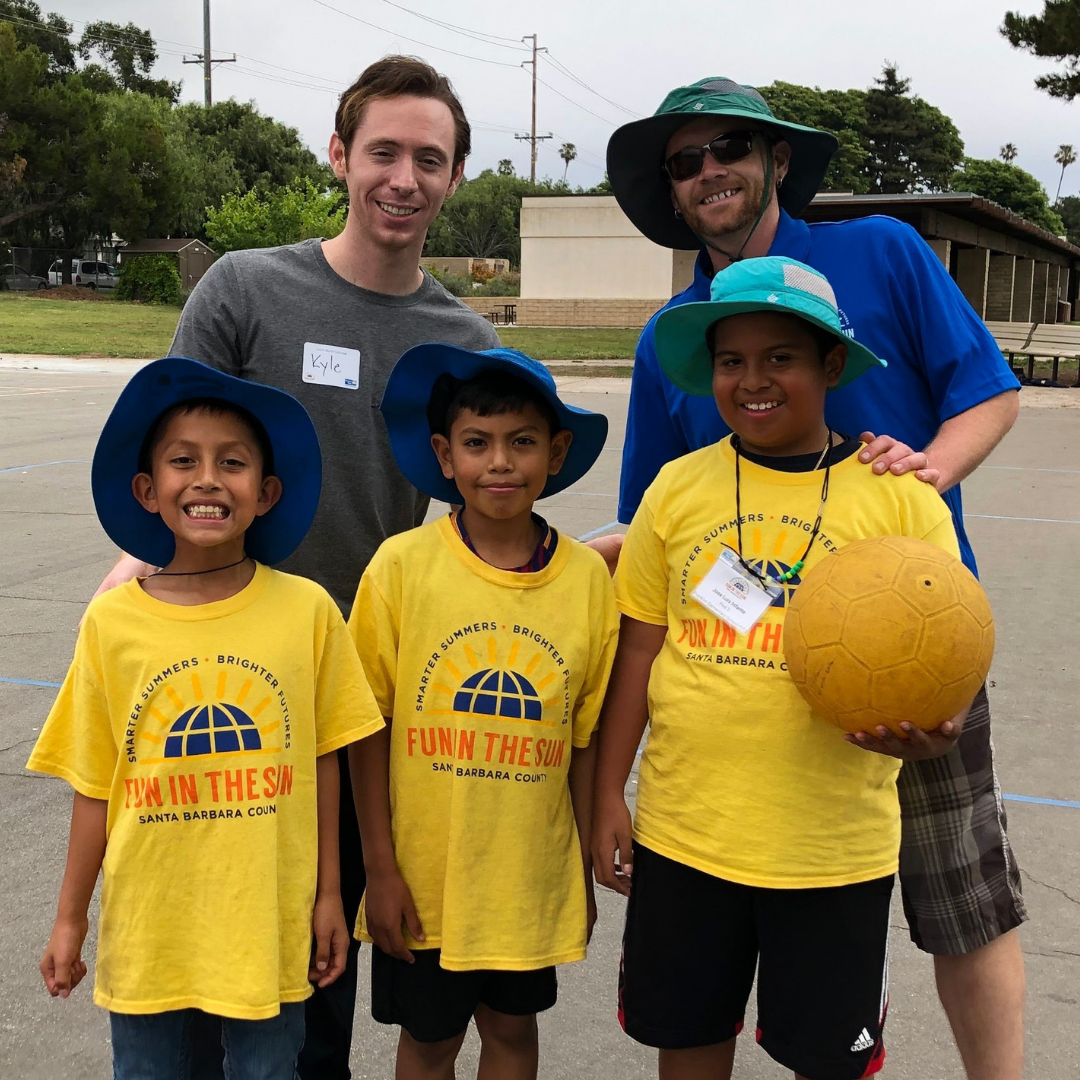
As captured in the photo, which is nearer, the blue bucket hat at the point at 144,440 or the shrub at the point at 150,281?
the blue bucket hat at the point at 144,440

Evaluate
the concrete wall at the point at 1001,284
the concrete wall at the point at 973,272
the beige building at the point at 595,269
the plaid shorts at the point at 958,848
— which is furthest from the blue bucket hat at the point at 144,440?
the beige building at the point at 595,269

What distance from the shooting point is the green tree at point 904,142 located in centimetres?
7994

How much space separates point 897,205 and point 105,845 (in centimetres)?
2321

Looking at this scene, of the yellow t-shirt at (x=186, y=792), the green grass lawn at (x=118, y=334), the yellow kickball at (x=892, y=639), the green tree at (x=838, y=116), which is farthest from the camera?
the green tree at (x=838, y=116)

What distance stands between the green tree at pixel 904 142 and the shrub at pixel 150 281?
51.4m

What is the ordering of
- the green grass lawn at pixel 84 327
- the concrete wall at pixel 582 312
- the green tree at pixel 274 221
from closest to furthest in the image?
1. the green grass lawn at pixel 84 327
2. the green tree at pixel 274 221
3. the concrete wall at pixel 582 312

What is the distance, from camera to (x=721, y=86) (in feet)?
8.68

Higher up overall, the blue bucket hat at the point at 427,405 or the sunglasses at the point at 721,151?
the sunglasses at the point at 721,151

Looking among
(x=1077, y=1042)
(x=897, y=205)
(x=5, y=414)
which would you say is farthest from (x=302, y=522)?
(x=897, y=205)

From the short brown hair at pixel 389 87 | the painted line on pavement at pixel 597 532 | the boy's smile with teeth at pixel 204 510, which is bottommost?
the painted line on pavement at pixel 597 532

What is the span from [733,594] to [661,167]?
1.23 meters

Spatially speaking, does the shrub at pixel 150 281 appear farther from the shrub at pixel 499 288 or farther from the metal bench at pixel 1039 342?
the metal bench at pixel 1039 342

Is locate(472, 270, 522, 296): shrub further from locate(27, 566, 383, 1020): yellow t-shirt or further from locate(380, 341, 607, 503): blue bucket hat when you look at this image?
locate(27, 566, 383, 1020): yellow t-shirt

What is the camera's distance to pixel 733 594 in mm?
2184
